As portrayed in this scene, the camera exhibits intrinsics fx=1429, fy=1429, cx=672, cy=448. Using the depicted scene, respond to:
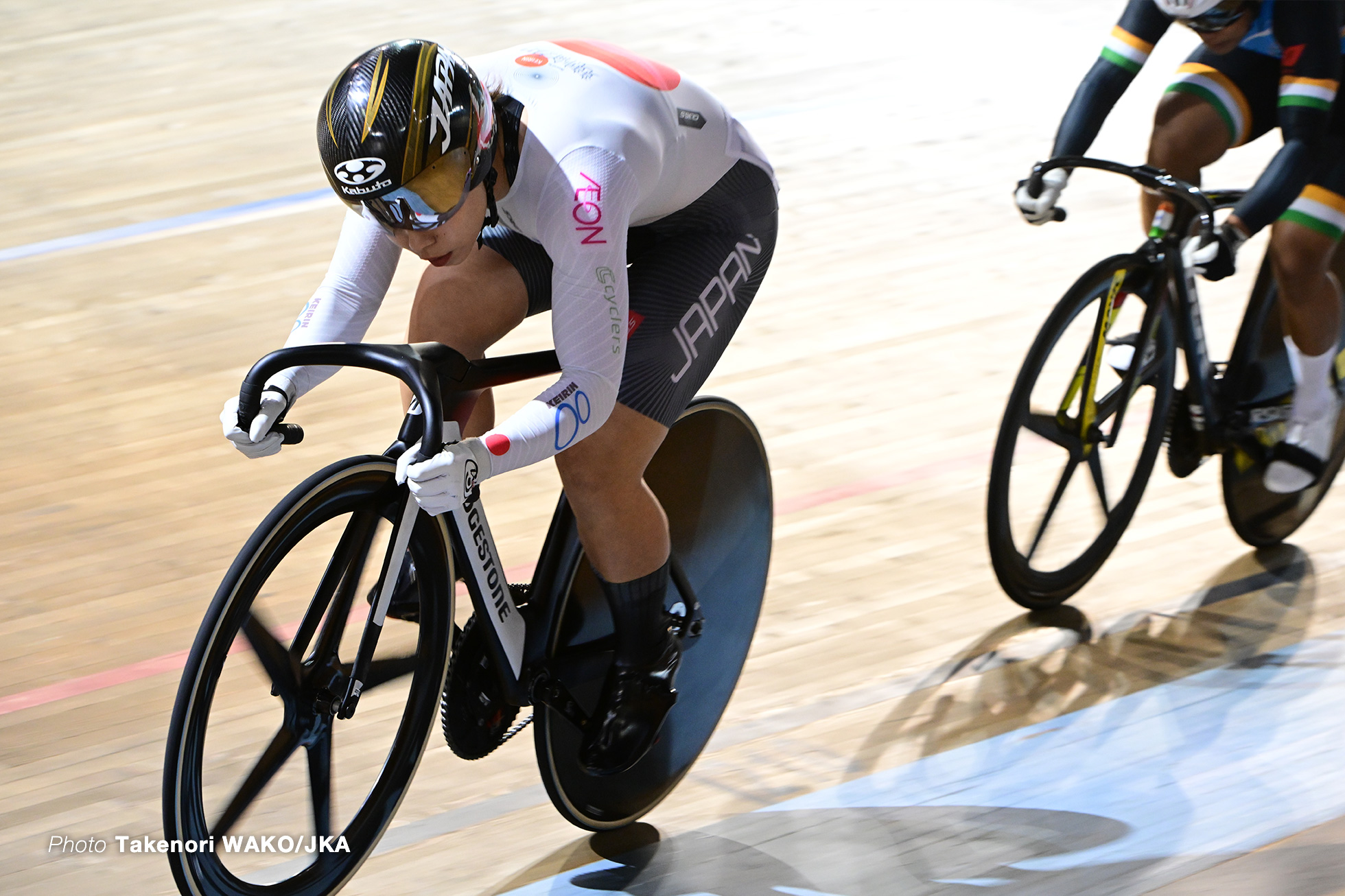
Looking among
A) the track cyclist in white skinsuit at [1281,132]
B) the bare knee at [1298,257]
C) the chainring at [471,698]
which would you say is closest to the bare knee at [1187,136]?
the track cyclist in white skinsuit at [1281,132]

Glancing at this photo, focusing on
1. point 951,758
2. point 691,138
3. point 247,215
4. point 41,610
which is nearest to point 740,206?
point 691,138

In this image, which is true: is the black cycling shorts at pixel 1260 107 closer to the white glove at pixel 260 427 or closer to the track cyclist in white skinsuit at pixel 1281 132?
the track cyclist in white skinsuit at pixel 1281 132

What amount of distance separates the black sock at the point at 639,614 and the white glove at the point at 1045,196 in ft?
3.81

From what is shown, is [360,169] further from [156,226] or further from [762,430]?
[156,226]

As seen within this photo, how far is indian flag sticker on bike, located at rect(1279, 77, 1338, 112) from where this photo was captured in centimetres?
275

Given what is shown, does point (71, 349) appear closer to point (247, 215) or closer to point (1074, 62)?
point (247, 215)

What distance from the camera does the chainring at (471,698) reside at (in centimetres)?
223

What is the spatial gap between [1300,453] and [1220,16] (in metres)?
1.02

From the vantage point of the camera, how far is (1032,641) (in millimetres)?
3064

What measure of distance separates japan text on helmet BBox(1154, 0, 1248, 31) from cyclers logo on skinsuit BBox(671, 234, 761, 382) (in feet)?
3.42

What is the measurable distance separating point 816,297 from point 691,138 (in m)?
2.54

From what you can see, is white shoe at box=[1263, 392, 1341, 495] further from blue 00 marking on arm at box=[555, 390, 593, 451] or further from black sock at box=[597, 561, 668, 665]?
blue 00 marking on arm at box=[555, 390, 593, 451]

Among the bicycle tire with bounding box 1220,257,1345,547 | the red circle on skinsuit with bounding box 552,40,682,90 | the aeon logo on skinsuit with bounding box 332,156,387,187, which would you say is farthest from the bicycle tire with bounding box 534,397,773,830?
the bicycle tire with bounding box 1220,257,1345,547

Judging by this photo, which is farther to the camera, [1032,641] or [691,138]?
[1032,641]
